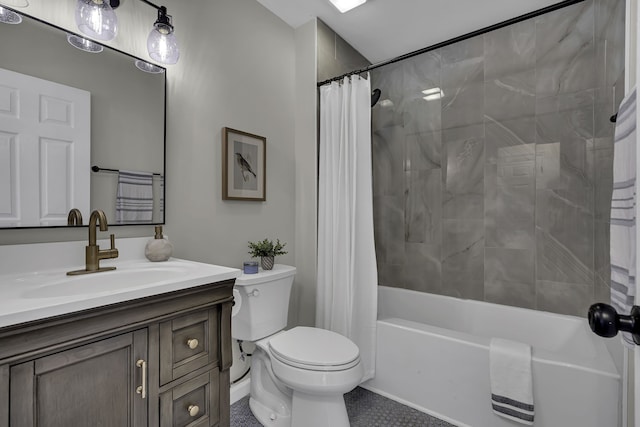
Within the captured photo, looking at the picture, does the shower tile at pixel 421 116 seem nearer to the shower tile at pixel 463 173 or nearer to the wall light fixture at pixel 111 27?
the shower tile at pixel 463 173

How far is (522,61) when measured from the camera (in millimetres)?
2256

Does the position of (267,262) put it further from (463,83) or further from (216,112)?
(463,83)

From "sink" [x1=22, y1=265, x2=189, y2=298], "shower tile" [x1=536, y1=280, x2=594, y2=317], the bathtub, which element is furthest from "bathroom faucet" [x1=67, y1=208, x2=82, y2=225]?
"shower tile" [x1=536, y1=280, x2=594, y2=317]

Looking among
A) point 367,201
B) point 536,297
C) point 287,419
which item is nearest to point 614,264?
point 367,201

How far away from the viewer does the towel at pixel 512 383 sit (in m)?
1.48

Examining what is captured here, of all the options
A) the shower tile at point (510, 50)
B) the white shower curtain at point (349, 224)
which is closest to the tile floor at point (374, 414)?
the white shower curtain at point (349, 224)

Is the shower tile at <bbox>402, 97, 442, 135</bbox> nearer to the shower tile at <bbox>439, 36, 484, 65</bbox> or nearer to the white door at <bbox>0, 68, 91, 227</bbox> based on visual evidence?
the shower tile at <bbox>439, 36, 484, 65</bbox>

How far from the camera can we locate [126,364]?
0.92 m

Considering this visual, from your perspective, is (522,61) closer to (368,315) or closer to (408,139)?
(408,139)

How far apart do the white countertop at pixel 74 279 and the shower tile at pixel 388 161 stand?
1925 millimetres

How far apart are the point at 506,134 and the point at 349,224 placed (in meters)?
1.35

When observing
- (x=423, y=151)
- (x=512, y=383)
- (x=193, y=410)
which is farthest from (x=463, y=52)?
(x=193, y=410)

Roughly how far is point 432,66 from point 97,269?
107 inches

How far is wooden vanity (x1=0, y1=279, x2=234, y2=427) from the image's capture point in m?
0.74
